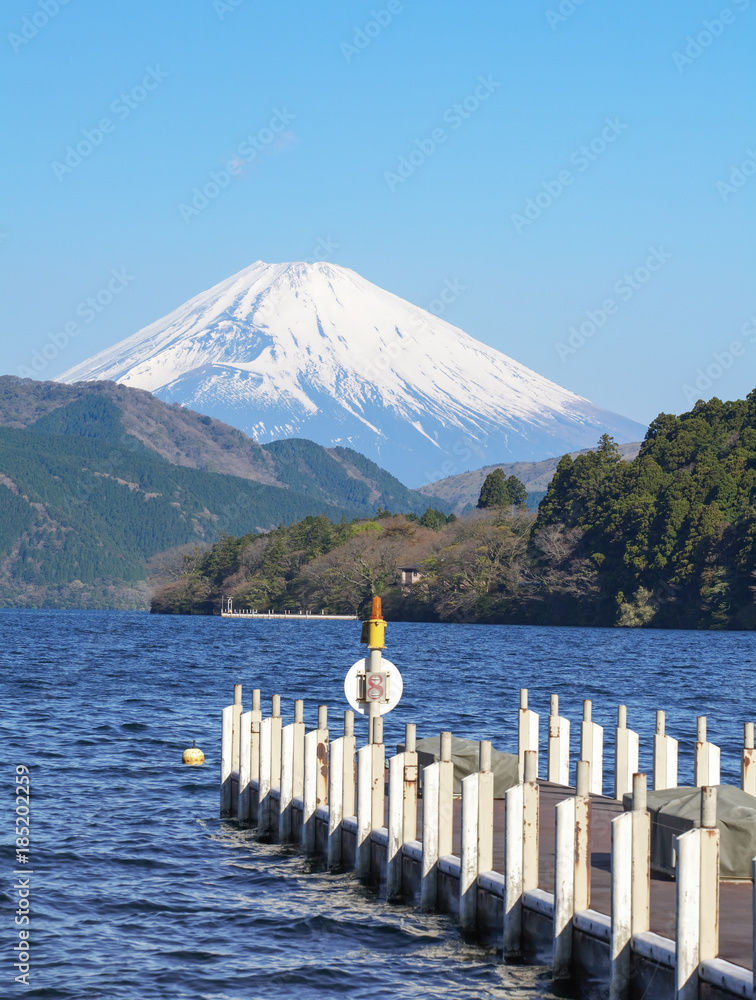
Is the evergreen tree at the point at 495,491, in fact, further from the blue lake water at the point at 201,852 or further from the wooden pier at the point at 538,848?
the wooden pier at the point at 538,848

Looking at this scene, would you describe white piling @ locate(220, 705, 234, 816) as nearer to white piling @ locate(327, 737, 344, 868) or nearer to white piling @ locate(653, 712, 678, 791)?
white piling @ locate(327, 737, 344, 868)

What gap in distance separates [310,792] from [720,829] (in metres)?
6.51

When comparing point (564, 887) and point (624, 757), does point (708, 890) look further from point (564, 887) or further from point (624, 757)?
point (624, 757)

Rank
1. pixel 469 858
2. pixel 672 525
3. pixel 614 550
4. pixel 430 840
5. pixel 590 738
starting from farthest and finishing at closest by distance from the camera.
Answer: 1. pixel 614 550
2. pixel 672 525
3. pixel 590 738
4. pixel 430 840
5. pixel 469 858

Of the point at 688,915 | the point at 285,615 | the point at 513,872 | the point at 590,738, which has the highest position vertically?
the point at 285,615

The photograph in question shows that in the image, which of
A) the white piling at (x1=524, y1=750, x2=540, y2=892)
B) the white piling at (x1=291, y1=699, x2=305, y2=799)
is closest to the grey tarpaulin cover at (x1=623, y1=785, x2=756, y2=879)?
the white piling at (x1=524, y1=750, x2=540, y2=892)

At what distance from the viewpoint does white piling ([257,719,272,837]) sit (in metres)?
20.8

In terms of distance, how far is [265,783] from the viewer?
68.8ft

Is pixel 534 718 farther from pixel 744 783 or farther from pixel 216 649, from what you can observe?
pixel 216 649

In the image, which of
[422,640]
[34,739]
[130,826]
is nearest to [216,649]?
[422,640]

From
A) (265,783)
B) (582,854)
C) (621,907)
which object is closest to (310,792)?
(265,783)

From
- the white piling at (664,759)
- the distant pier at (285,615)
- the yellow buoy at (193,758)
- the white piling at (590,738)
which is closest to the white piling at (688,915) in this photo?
the white piling at (664,759)

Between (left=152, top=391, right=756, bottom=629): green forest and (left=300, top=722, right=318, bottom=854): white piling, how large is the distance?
96145mm

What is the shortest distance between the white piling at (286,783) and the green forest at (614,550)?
95.4m
